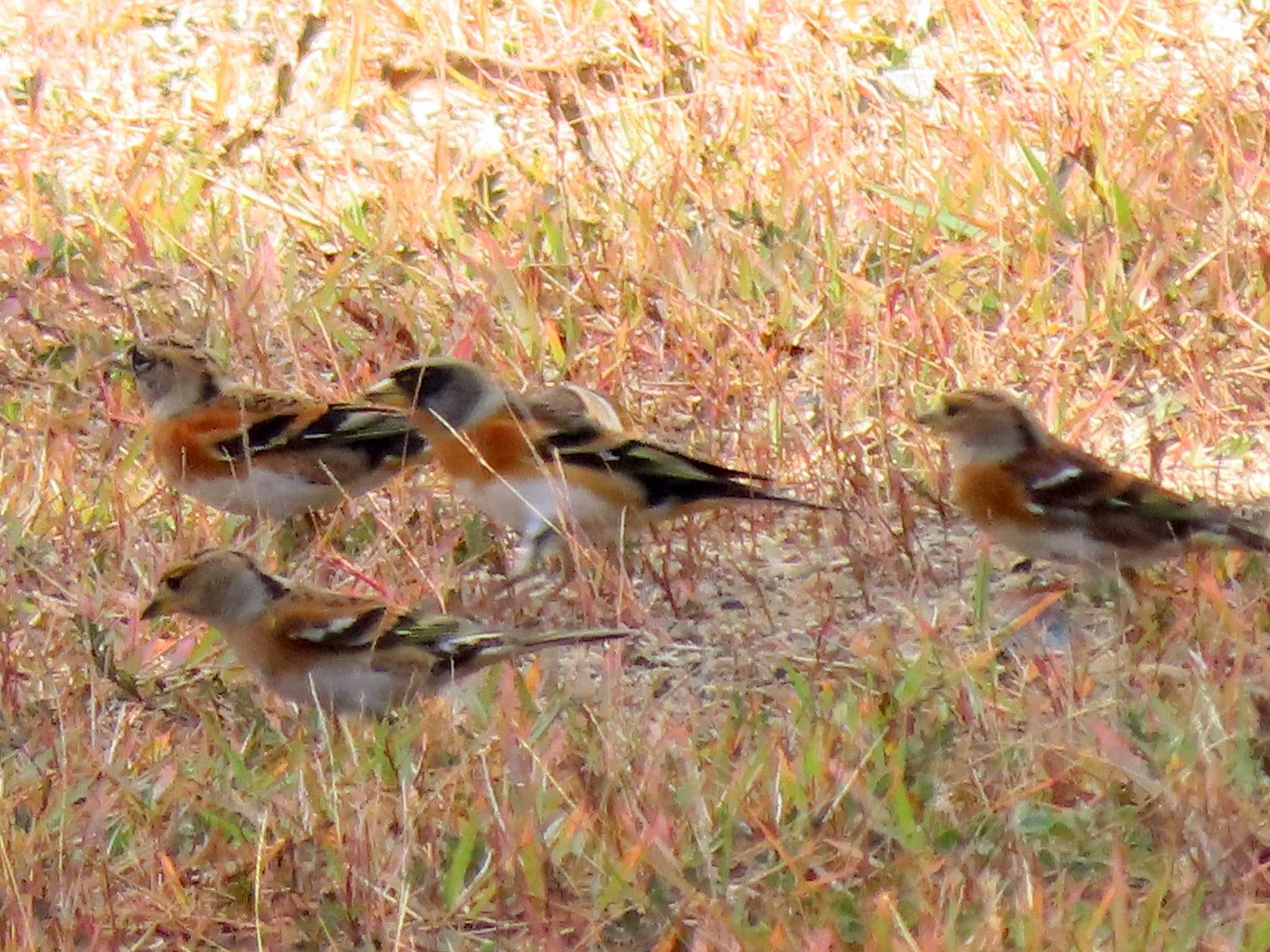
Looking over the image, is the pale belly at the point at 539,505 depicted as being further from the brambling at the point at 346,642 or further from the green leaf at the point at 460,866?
the green leaf at the point at 460,866

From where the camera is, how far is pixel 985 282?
22.1 feet

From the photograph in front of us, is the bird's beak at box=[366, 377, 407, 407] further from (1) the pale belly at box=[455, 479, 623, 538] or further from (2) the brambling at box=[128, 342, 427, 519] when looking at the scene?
(1) the pale belly at box=[455, 479, 623, 538]

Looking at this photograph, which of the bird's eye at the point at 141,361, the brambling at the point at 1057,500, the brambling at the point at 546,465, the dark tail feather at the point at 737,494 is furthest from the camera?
the bird's eye at the point at 141,361

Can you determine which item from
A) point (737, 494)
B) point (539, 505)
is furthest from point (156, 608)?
point (737, 494)

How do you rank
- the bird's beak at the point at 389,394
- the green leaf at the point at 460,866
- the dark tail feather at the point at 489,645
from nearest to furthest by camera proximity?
the green leaf at the point at 460,866 < the dark tail feather at the point at 489,645 < the bird's beak at the point at 389,394

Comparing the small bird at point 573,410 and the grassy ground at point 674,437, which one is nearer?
the grassy ground at point 674,437

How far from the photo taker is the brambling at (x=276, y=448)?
577cm

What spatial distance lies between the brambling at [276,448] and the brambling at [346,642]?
34.8 inches

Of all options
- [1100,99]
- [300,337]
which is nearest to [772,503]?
[300,337]

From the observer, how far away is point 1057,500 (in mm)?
5031

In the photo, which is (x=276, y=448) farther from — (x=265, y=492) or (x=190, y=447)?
(x=190, y=447)

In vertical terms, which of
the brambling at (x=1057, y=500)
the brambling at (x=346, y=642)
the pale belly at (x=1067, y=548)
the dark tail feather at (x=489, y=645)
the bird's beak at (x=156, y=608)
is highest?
the brambling at (x=1057, y=500)

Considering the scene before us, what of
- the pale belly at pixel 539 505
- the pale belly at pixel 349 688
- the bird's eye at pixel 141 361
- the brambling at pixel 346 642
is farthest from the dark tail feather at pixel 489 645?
the bird's eye at pixel 141 361

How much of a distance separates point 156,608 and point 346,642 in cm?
48
